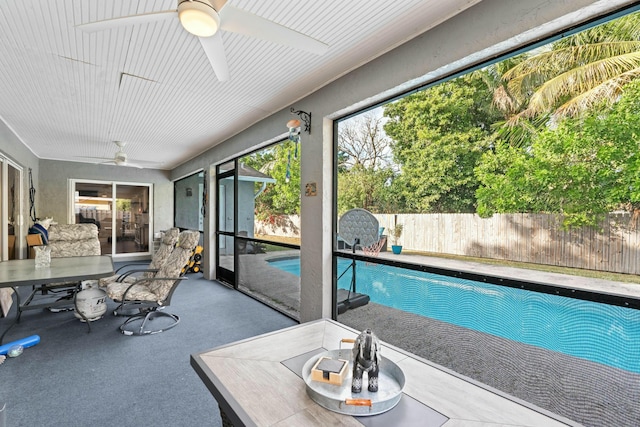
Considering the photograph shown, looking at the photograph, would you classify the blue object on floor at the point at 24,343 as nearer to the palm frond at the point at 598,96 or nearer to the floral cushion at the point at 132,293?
the floral cushion at the point at 132,293

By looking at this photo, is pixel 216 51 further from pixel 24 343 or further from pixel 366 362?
pixel 24 343

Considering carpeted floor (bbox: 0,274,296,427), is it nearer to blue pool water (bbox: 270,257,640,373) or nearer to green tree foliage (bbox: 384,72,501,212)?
blue pool water (bbox: 270,257,640,373)

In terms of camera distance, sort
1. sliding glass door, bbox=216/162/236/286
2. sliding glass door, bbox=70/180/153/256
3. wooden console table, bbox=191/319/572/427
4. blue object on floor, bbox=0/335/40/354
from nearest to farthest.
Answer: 1. wooden console table, bbox=191/319/572/427
2. blue object on floor, bbox=0/335/40/354
3. sliding glass door, bbox=216/162/236/286
4. sliding glass door, bbox=70/180/153/256

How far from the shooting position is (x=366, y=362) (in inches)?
44.0

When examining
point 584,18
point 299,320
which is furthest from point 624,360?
point 299,320

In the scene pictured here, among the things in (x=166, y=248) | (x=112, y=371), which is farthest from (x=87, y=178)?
(x=112, y=371)

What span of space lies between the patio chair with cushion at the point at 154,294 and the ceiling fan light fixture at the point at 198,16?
2.67m

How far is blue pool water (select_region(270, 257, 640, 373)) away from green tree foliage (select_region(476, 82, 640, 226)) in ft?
1.65

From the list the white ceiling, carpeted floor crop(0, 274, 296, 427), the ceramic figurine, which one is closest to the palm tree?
the white ceiling

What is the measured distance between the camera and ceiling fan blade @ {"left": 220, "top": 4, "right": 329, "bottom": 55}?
1.49 m

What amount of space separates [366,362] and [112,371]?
2.44 metres

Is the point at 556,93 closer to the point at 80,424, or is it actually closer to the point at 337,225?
the point at 337,225

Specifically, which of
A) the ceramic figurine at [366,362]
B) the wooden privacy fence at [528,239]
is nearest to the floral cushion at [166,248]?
the wooden privacy fence at [528,239]

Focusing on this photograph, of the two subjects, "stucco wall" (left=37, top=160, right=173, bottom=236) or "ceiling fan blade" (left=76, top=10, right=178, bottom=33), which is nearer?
"ceiling fan blade" (left=76, top=10, right=178, bottom=33)
